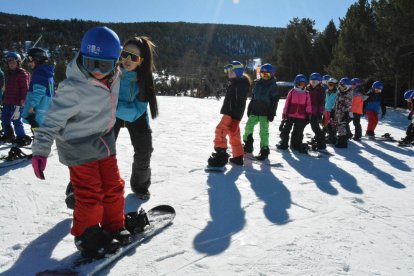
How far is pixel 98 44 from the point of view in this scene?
8.81 ft

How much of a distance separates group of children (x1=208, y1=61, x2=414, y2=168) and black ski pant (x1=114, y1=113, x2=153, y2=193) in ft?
6.61

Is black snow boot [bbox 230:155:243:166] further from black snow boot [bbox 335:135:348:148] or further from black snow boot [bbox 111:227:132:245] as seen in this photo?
black snow boot [bbox 335:135:348:148]

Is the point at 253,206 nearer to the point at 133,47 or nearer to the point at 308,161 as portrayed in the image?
the point at 133,47

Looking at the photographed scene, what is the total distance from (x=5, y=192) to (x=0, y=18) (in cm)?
11032

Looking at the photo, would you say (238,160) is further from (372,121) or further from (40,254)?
(372,121)

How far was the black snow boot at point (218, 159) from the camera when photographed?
240 inches

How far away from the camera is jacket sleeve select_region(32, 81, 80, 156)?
255 centimetres

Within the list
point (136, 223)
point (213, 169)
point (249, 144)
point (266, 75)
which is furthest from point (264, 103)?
point (136, 223)

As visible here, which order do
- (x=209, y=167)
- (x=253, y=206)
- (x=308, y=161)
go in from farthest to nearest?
(x=308, y=161)
(x=209, y=167)
(x=253, y=206)

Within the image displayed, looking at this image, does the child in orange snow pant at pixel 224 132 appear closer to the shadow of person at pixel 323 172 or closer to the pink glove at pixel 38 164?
the shadow of person at pixel 323 172

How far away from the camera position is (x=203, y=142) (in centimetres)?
889

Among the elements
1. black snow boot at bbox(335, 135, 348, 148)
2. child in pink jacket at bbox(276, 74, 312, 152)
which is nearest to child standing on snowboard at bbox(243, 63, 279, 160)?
child in pink jacket at bbox(276, 74, 312, 152)

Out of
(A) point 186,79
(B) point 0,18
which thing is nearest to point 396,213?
(A) point 186,79

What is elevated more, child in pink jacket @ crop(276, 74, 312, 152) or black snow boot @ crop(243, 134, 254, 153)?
child in pink jacket @ crop(276, 74, 312, 152)
